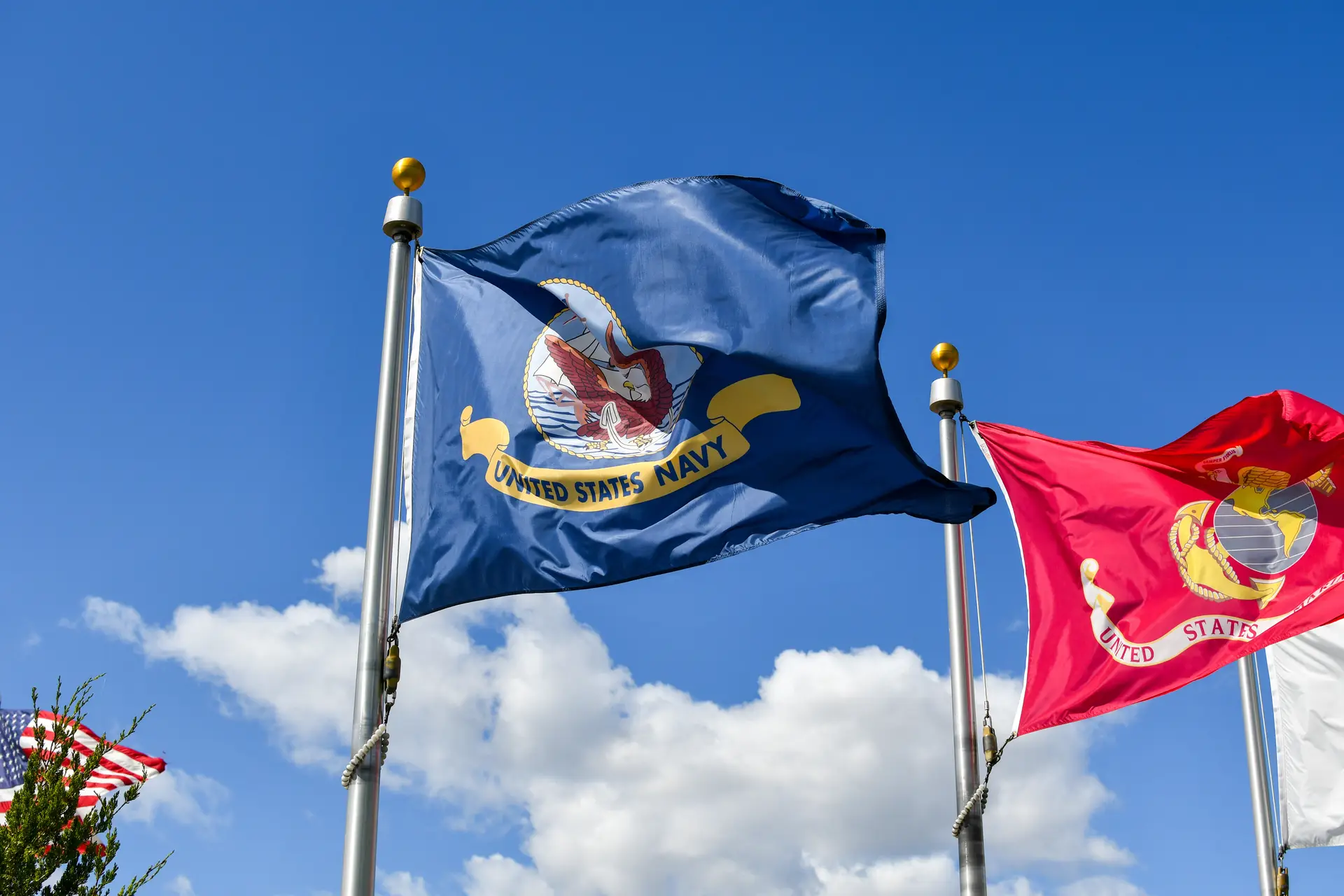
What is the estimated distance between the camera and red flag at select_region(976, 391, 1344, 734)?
1309 centimetres

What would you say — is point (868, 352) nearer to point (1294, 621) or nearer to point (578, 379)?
point (578, 379)

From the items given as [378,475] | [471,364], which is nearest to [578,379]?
[471,364]

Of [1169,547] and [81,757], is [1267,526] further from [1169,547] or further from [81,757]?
[81,757]

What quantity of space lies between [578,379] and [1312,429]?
7.95 metres

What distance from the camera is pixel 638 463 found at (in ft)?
36.9

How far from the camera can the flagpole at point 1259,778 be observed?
17.1m

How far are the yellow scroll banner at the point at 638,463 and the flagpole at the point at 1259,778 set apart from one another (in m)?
9.11

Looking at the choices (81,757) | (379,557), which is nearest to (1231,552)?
(379,557)

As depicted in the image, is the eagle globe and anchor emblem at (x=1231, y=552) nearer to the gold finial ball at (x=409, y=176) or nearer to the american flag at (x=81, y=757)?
the gold finial ball at (x=409, y=176)

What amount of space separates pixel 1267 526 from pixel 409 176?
9.19 m

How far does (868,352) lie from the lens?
11234 mm

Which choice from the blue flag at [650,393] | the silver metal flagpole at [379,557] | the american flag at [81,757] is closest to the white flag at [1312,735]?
the blue flag at [650,393]

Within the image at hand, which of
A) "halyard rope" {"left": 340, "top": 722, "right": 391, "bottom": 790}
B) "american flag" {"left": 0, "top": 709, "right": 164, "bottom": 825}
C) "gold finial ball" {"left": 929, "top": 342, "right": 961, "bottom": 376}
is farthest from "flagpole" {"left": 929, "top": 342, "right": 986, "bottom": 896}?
"american flag" {"left": 0, "top": 709, "right": 164, "bottom": 825}

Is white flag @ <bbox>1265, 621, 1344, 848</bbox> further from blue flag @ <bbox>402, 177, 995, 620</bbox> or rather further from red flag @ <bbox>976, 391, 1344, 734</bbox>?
blue flag @ <bbox>402, 177, 995, 620</bbox>
